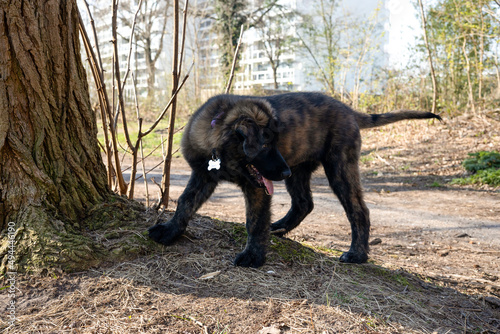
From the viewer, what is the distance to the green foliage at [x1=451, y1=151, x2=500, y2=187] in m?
7.34

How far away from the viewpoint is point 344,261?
3352 mm

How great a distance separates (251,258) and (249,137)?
2.85 ft

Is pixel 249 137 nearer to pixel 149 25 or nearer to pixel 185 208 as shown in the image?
pixel 185 208

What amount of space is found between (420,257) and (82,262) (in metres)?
3.13

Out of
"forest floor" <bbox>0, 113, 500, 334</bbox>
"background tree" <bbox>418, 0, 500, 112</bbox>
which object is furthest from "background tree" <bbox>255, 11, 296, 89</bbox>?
"forest floor" <bbox>0, 113, 500, 334</bbox>

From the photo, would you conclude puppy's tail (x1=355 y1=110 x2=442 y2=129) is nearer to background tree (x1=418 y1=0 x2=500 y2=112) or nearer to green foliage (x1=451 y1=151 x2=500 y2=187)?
green foliage (x1=451 y1=151 x2=500 y2=187)

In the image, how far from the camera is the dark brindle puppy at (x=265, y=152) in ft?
9.70

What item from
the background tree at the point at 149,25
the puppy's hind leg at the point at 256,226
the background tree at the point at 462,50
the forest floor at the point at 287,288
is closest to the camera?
the forest floor at the point at 287,288

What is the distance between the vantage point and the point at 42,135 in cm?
260

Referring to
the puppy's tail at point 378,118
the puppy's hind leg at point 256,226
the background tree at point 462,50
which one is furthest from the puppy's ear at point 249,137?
the background tree at point 462,50

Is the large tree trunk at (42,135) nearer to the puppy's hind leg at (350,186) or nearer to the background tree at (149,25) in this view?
the puppy's hind leg at (350,186)

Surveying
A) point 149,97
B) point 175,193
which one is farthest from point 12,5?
point 149,97

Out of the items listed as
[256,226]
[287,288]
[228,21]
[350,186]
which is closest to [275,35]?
[228,21]

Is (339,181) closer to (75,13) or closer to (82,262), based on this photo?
(82,262)
